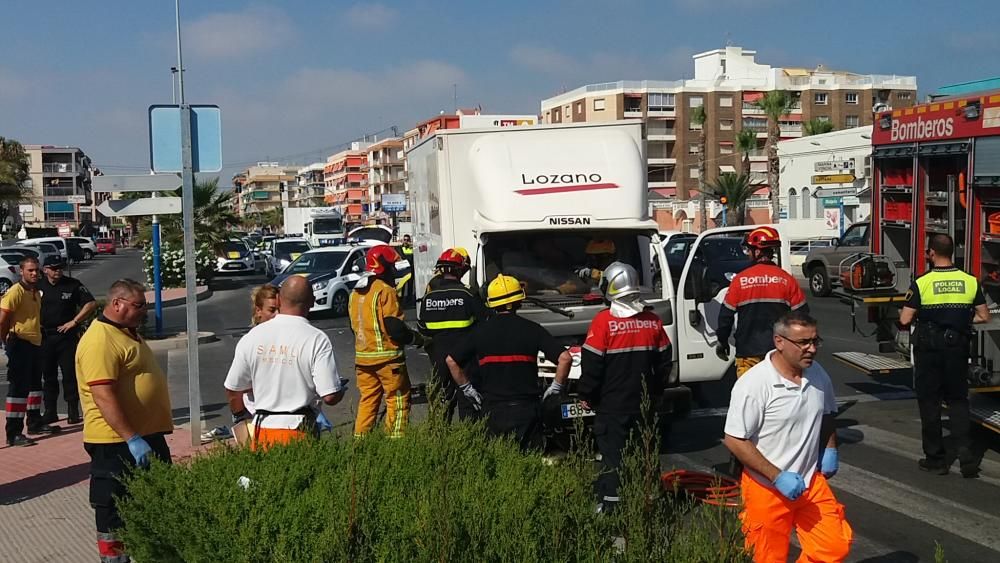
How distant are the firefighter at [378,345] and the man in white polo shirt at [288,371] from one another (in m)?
2.31

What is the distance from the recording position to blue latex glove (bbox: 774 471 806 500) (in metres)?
4.45

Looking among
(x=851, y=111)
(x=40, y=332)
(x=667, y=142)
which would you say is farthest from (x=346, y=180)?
(x=40, y=332)

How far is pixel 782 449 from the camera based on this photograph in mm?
4645

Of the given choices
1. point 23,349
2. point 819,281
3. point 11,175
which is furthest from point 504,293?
point 11,175

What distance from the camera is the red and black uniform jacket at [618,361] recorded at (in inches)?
240

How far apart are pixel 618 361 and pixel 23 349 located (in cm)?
680

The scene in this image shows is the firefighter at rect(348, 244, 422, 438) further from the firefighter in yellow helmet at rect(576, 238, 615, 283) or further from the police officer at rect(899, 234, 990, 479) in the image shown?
the police officer at rect(899, 234, 990, 479)

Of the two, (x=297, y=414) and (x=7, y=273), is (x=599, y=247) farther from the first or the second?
(x=7, y=273)

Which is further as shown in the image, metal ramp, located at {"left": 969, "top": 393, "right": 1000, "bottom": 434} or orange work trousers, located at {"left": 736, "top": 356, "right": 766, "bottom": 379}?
metal ramp, located at {"left": 969, "top": 393, "right": 1000, "bottom": 434}

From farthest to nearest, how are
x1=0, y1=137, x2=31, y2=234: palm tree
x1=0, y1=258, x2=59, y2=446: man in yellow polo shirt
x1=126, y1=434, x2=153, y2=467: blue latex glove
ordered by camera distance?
x1=0, y1=137, x2=31, y2=234: palm tree < x1=0, y1=258, x2=59, y2=446: man in yellow polo shirt < x1=126, y1=434, x2=153, y2=467: blue latex glove

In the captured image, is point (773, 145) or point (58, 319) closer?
point (58, 319)

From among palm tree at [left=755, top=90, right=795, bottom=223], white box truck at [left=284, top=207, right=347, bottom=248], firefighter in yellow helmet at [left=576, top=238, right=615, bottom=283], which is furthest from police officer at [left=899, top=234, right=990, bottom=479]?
white box truck at [left=284, top=207, right=347, bottom=248]

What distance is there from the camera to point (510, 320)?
6387 mm

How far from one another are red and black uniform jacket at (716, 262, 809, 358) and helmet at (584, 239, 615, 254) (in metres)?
2.53
